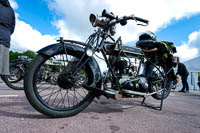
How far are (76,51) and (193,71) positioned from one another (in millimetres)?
12050

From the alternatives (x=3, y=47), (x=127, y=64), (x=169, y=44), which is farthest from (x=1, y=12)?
(x=169, y=44)

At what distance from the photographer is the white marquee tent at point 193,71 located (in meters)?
9.51

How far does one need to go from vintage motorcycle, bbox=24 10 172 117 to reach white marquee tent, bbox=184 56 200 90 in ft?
33.0

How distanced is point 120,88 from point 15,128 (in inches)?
50.8

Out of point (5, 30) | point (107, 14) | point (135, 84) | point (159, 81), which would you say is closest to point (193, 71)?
point (159, 81)

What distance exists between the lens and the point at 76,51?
1.53 metres

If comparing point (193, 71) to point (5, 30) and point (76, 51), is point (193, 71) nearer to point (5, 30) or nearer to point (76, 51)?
point (76, 51)

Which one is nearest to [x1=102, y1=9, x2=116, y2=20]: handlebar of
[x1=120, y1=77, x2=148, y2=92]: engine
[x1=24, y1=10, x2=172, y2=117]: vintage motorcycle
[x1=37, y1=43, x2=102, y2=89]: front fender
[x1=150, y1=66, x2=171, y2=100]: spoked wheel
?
[x1=24, y1=10, x2=172, y2=117]: vintage motorcycle

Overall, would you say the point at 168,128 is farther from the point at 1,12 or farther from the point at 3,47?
the point at 1,12

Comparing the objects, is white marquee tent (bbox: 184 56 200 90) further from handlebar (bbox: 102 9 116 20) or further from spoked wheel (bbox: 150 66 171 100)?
handlebar (bbox: 102 9 116 20)

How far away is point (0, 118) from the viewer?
124cm

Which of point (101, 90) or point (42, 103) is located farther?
point (101, 90)

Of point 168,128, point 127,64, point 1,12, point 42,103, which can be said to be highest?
point 1,12

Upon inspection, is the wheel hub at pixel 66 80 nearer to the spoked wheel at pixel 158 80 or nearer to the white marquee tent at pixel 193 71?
the spoked wheel at pixel 158 80
